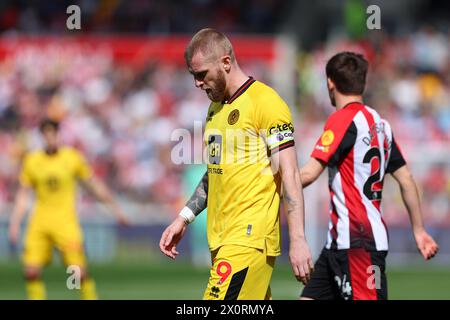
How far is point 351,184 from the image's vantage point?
7.20 metres

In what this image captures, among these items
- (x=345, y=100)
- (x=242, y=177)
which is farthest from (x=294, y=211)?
(x=345, y=100)

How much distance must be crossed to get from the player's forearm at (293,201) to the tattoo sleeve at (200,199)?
0.93 metres

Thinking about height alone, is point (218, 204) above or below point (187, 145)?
below

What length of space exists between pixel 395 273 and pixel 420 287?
257 cm

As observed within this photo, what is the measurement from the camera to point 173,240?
664cm

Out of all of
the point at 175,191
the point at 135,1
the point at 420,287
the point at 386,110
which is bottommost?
the point at 420,287

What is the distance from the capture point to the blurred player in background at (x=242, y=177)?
6125 millimetres

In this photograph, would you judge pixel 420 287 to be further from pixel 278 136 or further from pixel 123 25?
pixel 123 25

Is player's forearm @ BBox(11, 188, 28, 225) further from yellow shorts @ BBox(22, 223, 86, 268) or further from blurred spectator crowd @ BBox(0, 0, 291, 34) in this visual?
blurred spectator crowd @ BBox(0, 0, 291, 34)

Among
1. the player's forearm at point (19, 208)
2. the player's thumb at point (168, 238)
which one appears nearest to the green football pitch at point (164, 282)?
the player's forearm at point (19, 208)

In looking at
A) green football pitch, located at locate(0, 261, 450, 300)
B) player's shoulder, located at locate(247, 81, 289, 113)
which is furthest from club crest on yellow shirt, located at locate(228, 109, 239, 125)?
green football pitch, located at locate(0, 261, 450, 300)

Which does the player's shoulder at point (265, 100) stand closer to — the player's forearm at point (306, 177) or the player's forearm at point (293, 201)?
the player's forearm at point (293, 201)

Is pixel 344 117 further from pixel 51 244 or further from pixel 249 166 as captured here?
pixel 51 244

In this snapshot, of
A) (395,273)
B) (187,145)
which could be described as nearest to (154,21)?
(187,145)
